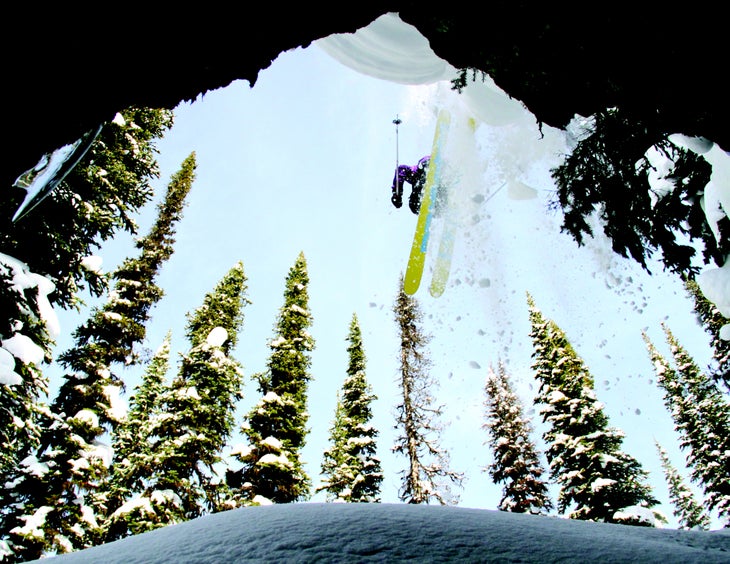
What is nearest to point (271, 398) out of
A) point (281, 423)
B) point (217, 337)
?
point (281, 423)

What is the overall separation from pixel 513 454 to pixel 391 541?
22253mm

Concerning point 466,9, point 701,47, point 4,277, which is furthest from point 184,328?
point 701,47

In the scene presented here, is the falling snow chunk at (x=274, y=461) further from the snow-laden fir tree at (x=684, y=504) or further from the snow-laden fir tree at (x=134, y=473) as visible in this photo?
the snow-laden fir tree at (x=684, y=504)

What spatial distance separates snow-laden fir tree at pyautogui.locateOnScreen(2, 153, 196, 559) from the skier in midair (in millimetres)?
9183

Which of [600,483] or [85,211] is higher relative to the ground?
[85,211]

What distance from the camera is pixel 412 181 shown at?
11.1 metres

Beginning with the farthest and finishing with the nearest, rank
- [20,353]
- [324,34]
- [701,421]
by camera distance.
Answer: [701,421]
[20,353]
[324,34]

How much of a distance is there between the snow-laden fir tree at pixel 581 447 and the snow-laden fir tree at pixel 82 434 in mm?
17344

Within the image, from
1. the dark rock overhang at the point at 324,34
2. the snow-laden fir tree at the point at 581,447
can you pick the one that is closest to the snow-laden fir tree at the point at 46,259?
the dark rock overhang at the point at 324,34

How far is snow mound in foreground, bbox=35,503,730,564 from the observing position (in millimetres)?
1915

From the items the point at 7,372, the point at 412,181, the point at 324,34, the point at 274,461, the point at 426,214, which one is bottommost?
the point at 7,372

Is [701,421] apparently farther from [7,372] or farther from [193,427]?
[7,372]

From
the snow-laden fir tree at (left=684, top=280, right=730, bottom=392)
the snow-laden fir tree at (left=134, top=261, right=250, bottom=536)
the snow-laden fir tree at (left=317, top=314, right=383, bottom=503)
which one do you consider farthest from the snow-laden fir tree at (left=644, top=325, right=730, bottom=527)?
the snow-laden fir tree at (left=134, top=261, right=250, bottom=536)

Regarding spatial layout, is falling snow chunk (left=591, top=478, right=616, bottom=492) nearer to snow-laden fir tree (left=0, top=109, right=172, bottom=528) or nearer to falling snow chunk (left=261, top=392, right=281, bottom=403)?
falling snow chunk (left=261, top=392, right=281, bottom=403)
